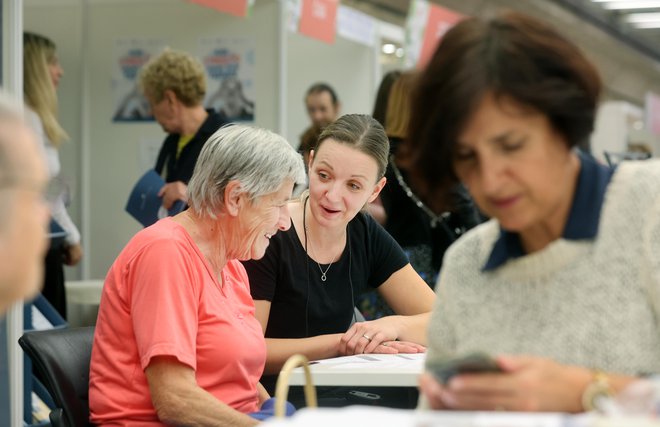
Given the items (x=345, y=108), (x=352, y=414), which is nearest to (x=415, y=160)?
(x=352, y=414)

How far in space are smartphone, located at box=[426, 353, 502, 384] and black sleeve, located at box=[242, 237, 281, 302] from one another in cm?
171

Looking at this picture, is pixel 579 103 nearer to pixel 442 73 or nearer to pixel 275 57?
pixel 442 73

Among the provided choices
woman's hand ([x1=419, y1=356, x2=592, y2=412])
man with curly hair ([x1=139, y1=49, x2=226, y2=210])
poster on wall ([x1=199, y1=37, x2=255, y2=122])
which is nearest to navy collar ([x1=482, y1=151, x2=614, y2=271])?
woman's hand ([x1=419, y1=356, x2=592, y2=412])

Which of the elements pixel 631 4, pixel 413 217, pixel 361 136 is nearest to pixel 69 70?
pixel 413 217

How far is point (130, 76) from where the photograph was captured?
226 inches

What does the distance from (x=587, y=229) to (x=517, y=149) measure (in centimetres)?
19

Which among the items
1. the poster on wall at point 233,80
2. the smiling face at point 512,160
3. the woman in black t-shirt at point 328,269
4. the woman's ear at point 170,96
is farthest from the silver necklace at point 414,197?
the smiling face at point 512,160

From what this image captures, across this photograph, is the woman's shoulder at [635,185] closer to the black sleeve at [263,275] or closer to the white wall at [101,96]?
the black sleeve at [263,275]

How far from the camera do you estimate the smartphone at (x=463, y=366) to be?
1.43 metres

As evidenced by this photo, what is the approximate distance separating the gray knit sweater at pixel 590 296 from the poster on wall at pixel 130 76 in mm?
4263

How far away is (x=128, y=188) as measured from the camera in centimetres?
578

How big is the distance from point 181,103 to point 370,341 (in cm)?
204

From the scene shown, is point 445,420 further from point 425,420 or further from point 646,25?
point 646,25

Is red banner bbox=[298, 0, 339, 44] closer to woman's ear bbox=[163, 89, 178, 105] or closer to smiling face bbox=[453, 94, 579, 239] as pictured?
woman's ear bbox=[163, 89, 178, 105]
